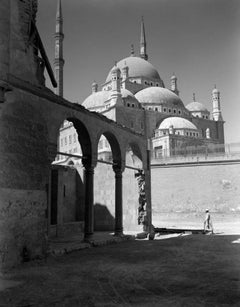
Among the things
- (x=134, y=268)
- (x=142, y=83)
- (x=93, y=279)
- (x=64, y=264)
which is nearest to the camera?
(x=93, y=279)

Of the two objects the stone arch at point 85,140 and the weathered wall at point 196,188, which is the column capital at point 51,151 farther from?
the weathered wall at point 196,188

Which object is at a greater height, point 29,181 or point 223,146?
point 223,146

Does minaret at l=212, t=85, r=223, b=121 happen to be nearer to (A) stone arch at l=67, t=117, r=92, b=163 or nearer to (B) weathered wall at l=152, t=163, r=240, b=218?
(B) weathered wall at l=152, t=163, r=240, b=218

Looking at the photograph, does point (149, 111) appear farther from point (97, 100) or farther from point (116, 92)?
point (97, 100)

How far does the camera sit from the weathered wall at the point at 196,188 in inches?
1055

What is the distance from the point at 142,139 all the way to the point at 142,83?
39.2 metres

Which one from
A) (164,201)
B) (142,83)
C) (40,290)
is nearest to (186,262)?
(40,290)

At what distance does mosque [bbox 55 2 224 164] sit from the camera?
39819 millimetres

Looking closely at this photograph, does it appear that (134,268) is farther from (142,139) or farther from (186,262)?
(142,139)

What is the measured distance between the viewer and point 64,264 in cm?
742

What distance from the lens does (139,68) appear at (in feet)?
174

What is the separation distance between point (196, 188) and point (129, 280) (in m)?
22.6

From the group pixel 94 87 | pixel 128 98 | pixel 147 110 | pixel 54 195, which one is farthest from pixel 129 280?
pixel 94 87

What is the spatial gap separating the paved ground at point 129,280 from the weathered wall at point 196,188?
1860 cm
